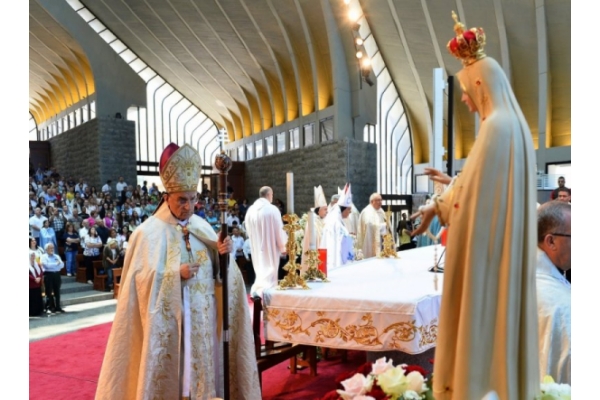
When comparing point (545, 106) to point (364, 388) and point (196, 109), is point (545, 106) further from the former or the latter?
point (196, 109)

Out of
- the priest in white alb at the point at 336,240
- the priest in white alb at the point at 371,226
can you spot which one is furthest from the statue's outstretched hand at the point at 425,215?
the priest in white alb at the point at 371,226

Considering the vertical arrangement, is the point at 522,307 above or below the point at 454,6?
below

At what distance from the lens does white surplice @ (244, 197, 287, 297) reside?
707 cm

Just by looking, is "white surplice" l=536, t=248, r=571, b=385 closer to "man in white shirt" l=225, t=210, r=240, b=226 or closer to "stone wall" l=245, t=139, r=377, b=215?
"man in white shirt" l=225, t=210, r=240, b=226

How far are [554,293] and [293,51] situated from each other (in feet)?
56.1

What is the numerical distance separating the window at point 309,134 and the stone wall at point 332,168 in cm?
49

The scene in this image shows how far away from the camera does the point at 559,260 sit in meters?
2.05

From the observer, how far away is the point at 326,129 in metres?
18.0

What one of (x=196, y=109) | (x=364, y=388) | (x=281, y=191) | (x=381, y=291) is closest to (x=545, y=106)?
(x=281, y=191)

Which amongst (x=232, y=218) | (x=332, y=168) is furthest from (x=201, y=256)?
(x=332, y=168)

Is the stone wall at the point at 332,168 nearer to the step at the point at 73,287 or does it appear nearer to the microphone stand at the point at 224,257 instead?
the step at the point at 73,287

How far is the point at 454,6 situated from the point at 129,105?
1443 cm

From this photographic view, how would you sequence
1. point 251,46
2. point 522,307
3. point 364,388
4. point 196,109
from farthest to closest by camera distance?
1. point 196,109
2. point 251,46
3. point 364,388
4. point 522,307

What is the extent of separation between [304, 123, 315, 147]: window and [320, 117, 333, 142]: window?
66 centimetres
